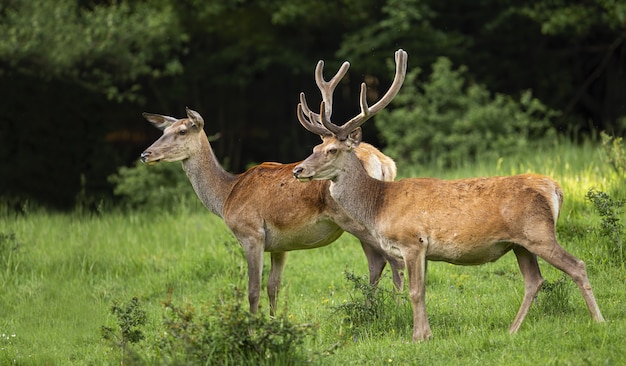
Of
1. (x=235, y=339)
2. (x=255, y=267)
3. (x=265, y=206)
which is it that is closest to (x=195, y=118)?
(x=265, y=206)

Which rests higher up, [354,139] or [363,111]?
[363,111]

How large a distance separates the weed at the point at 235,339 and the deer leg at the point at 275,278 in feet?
7.01

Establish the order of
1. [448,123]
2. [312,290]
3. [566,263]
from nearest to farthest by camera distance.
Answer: [566,263]
[312,290]
[448,123]

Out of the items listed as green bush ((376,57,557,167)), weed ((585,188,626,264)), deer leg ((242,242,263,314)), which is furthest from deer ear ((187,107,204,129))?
green bush ((376,57,557,167))

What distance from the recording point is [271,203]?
844 cm

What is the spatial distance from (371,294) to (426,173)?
680cm

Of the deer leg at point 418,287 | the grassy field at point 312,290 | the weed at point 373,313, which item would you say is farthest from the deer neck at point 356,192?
the grassy field at point 312,290

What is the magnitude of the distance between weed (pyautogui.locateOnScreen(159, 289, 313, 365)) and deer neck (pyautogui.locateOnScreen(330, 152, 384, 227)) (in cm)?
138

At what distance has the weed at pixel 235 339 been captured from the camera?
21.3 feet

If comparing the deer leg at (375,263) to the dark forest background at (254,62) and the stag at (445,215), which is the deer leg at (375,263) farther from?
the dark forest background at (254,62)

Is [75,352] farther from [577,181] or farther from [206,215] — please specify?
[577,181]

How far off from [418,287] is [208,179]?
8.61 feet

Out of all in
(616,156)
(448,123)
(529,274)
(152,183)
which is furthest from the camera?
(448,123)

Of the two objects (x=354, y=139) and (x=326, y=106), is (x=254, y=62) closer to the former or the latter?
(x=326, y=106)
